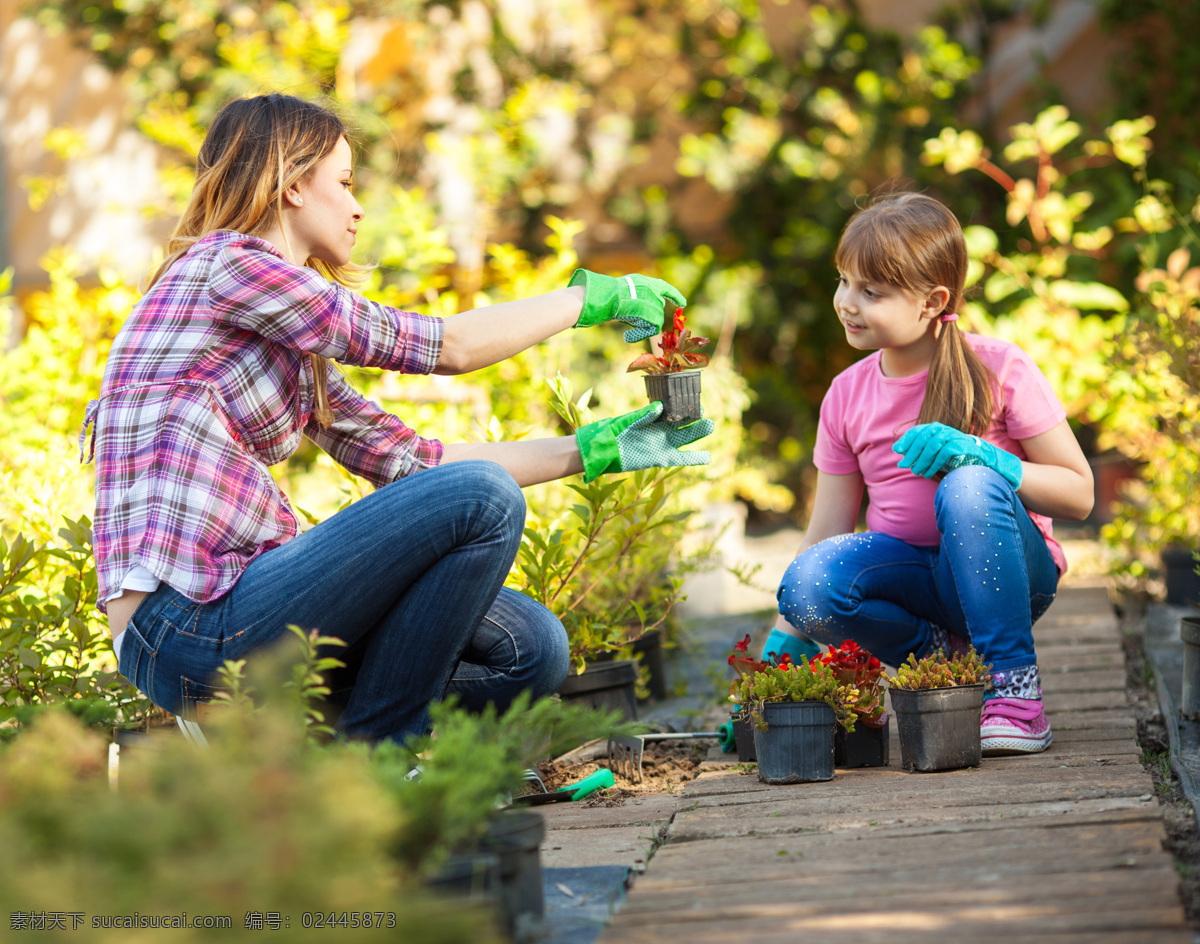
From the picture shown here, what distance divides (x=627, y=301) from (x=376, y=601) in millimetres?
708

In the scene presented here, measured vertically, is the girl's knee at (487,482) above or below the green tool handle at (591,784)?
above

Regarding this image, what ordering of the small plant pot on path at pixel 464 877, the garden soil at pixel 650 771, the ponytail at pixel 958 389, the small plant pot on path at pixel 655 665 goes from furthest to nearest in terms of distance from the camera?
the small plant pot on path at pixel 655 665 → the ponytail at pixel 958 389 → the garden soil at pixel 650 771 → the small plant pot on path at pixel 464 877

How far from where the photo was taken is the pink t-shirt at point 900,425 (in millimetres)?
2186

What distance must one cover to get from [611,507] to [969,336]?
81cm

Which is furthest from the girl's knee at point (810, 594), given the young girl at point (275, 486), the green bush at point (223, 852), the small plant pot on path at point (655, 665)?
the green bush at point (223, 852)

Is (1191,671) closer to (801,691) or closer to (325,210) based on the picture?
(801,691)

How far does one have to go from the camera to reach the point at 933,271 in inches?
86.2

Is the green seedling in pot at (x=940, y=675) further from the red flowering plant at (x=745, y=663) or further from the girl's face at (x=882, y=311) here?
the girl's face at (x=882, y=311)

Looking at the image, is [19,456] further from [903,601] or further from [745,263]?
[745,263]

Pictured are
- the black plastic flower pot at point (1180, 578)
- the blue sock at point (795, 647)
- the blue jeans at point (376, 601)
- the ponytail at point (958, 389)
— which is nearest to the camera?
the blue jeans at point (376, 601)

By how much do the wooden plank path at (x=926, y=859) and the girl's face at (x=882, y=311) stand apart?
821mm

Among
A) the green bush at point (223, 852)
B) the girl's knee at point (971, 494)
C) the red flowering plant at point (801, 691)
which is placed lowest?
the red flowering plant at point (801, 691)

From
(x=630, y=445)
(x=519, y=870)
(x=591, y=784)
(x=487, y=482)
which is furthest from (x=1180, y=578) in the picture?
(x=519, y=870)

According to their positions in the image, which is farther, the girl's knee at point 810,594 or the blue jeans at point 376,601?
the girl's knee at point 810,594
